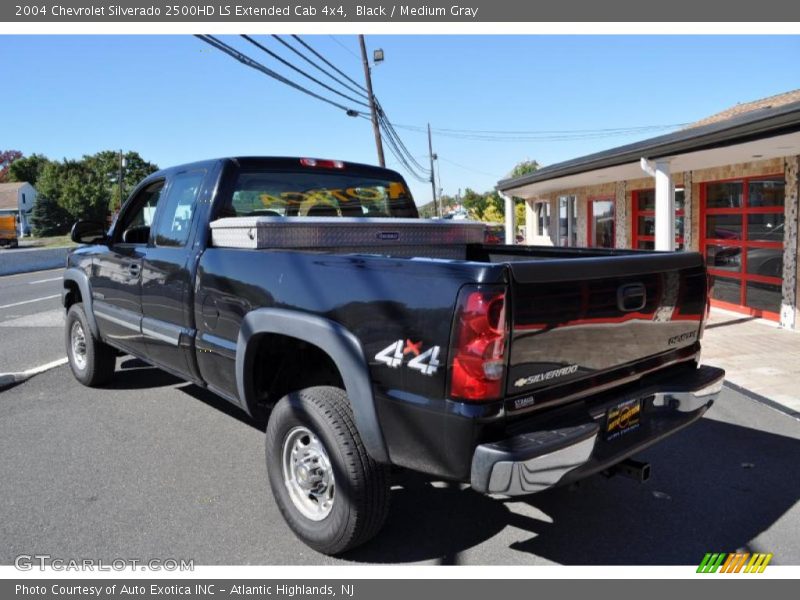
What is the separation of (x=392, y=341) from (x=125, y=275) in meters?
3.08

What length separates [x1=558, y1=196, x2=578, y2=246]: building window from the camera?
1852 centimetres

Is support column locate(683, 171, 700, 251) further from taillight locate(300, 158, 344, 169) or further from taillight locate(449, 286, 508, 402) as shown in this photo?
taillight locate(449, 286, 508, 402)

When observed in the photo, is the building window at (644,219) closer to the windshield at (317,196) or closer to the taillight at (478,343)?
the windshield at (317,196)

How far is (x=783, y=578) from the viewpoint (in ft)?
9.48

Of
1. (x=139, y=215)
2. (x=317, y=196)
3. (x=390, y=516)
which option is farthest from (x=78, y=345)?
(x=390, y=516)

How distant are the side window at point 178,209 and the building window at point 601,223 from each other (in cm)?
1323

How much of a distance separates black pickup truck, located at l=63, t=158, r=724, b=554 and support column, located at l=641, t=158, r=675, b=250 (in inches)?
223

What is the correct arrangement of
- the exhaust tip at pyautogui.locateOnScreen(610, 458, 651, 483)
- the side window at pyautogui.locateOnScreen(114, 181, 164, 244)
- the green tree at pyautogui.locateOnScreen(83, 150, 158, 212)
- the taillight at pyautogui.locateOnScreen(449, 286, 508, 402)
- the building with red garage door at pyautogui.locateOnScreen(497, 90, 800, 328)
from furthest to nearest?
the green tree at pyautogui.locateOnScreen(83, 150, 158, 212), the building with red garage door at pyautogui.locateOnScreen(497, 90, 800, 328), the side window at pyautogui.locateOnScreen(114, 181, 164, 244), the exhaust tip at pyautogui.locateOnScreen(610, 458, 651, 483), the taillight at pyautogui.locateOnScreen(449, 286, 508, 402)

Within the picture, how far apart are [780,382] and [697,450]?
2.51 metres

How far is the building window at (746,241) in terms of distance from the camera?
9977mm

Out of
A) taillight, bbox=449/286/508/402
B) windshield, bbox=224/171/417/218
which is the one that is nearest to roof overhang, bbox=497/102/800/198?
windshield, bbox=224/171/417/218

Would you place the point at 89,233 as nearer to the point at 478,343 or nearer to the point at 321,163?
the point at 321,163

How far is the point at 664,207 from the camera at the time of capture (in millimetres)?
9484

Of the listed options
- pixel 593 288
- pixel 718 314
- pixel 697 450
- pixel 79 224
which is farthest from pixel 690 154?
pixel 79 224
